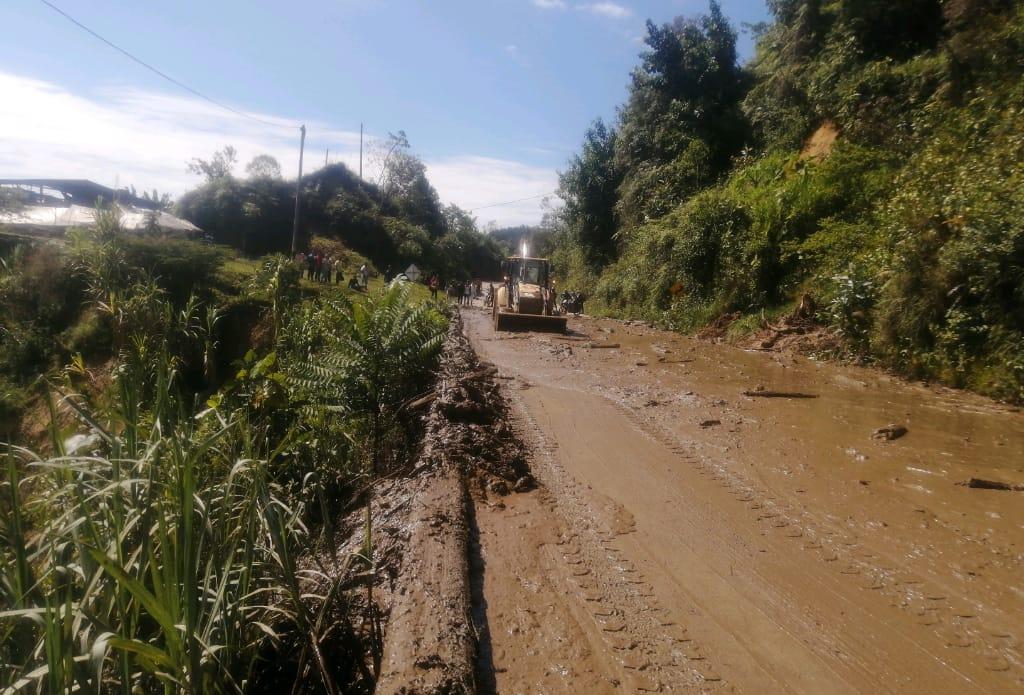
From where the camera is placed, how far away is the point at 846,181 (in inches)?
666

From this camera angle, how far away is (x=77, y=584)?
263cm

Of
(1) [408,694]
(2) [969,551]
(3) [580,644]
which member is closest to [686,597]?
(3) [580,644]

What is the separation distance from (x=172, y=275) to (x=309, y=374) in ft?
56.6

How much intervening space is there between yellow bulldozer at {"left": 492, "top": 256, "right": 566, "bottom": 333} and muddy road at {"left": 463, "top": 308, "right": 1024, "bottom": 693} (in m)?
10.1

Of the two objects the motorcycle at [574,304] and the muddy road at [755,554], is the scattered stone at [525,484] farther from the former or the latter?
A: the motorcycle at [574,304]

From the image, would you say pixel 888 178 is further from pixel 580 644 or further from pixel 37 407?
pixel 37 407

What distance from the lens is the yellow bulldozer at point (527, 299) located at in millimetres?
19031

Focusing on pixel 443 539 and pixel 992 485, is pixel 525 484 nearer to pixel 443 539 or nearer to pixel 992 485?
pixel 443 539

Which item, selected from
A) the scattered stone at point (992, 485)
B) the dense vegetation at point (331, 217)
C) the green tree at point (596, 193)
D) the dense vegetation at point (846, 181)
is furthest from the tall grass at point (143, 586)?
the dense vegetation at point (331, 217)

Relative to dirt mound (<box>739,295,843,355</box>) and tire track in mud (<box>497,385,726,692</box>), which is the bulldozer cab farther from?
tire track in mud (<box>497,385,726,692</box>)

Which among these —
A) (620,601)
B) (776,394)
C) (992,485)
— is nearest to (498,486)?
(620,601)

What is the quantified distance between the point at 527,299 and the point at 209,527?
58.4ft

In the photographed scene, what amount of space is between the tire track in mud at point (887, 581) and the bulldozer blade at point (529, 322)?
12720mm

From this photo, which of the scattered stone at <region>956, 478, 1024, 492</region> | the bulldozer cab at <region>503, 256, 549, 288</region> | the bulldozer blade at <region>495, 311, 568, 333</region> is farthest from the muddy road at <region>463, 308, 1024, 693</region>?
the bulldozer cab at <region>503, 256, 549, 288</region>
